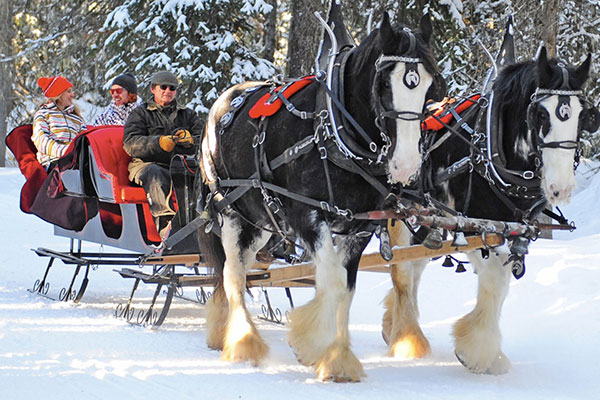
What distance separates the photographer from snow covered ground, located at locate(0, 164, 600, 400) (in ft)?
14.7

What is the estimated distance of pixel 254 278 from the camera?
240 inches

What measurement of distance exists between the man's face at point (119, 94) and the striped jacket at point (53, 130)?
0.41 metres

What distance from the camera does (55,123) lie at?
7.94m

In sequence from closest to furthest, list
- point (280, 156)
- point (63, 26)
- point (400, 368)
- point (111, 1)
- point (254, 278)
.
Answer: point (280, 156), point (400, 368), point (254, 278), point (111, 1), point (63, 26)

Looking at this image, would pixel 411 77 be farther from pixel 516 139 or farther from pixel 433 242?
pixel 433 242

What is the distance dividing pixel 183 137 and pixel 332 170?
2.21 m

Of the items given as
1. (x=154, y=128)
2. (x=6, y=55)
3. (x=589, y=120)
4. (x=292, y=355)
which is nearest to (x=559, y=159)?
(x=589, y=120)

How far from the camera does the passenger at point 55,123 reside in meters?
7.72

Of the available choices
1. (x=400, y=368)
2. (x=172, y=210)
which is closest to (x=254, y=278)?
(x=172, y=210)

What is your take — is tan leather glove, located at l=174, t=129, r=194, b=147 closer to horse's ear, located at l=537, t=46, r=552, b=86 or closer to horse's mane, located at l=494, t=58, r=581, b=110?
horse's mane, located at l=494, t=58, r=581, b=110

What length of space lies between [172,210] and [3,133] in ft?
54.5

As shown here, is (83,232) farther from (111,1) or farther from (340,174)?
(111,1)

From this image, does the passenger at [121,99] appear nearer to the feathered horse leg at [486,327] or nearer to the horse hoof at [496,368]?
the feathered horse leg at [486,327]

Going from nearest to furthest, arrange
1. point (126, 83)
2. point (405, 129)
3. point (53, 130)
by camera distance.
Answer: point (405, 129)
point (53, 130)
point (126, 83)
